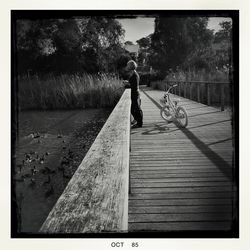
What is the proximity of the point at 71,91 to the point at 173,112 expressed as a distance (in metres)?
1.63

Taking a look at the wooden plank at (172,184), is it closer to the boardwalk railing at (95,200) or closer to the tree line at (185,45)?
the tree line at (185,45)

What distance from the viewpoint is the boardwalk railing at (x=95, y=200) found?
1079 millimetres

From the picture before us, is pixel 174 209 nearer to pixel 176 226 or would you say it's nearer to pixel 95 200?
pixel 176 226

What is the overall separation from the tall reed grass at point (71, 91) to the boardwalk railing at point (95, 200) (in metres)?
2.08

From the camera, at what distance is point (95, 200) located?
3.95 ft

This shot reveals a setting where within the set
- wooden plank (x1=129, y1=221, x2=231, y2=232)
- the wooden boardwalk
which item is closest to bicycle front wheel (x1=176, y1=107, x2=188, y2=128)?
the wooden boardwalk

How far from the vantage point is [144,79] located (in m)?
4.28

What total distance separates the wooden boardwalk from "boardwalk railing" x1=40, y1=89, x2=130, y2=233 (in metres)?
0.50

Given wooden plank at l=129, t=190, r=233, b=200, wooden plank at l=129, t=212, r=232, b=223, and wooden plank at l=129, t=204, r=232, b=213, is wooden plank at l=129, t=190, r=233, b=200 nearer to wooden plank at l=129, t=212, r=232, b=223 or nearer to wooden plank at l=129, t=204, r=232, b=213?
wooden plank at l=129, t=204, r=232, b=213

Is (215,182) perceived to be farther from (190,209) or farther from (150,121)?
(150,121)

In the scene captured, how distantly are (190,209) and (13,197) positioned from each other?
→ 3.80 ft

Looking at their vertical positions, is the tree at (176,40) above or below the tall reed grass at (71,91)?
above

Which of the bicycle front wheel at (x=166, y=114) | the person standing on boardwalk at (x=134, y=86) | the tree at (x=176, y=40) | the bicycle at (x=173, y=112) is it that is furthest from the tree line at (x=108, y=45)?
the bicycle front wheel at (x=166, y=114)
